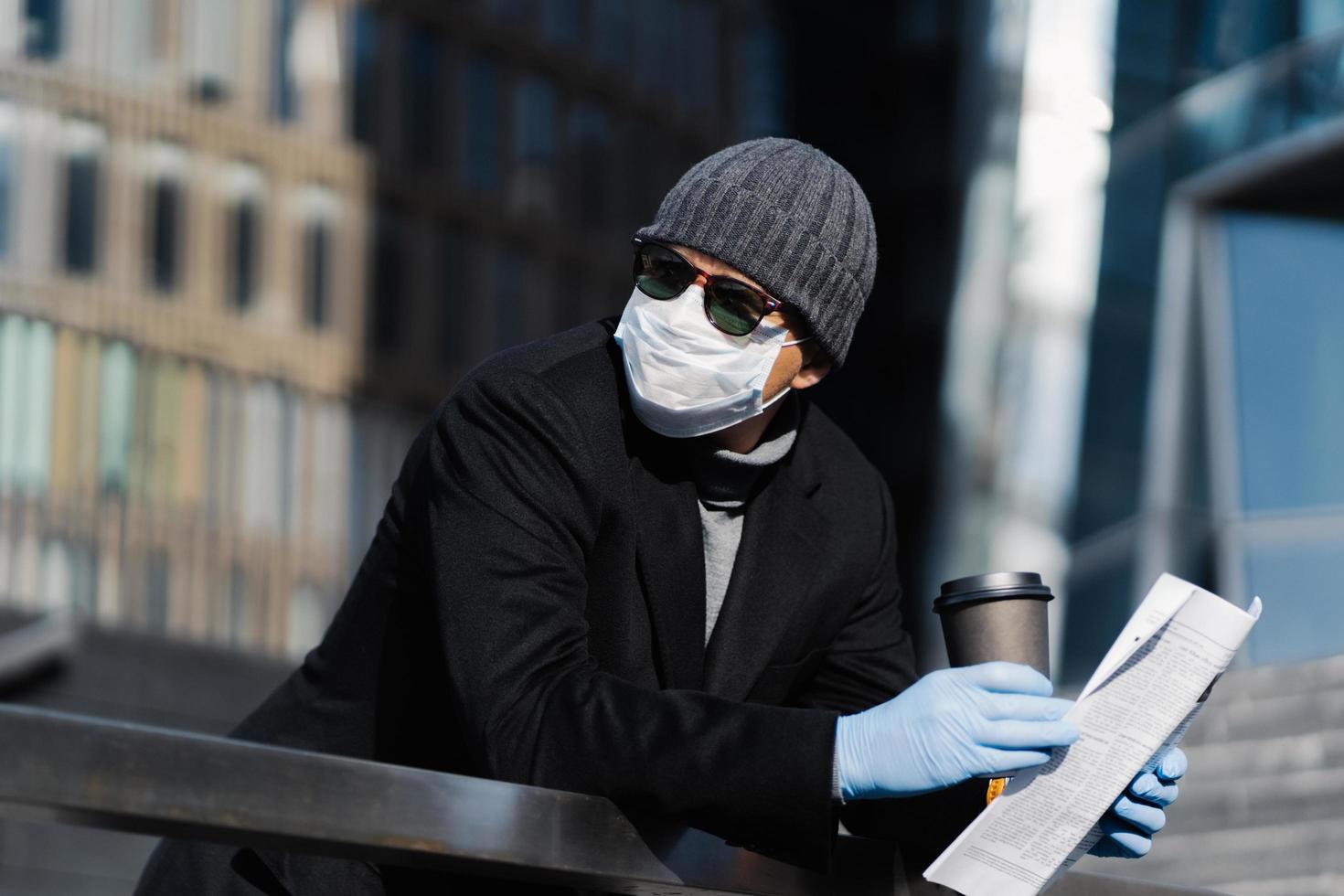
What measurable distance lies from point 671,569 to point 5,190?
22768 mm

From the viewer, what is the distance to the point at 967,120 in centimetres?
1962

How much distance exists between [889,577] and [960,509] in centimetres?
1509

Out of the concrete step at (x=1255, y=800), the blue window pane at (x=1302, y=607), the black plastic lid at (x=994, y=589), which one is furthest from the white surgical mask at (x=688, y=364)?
the blue window pane at (x=1302, y=607)

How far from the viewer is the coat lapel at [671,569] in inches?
107

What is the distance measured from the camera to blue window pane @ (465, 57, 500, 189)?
2981 cm

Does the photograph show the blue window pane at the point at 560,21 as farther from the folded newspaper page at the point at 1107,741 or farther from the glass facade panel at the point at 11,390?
the folded newspaper page at the point at 1107,741

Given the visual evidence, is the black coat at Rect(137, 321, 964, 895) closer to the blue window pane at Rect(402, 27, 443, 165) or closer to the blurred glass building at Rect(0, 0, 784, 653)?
the blurred glass building at Rect(0, 0, 784, 653)

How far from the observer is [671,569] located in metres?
2.74

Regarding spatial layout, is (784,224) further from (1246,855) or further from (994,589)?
(1246,855)

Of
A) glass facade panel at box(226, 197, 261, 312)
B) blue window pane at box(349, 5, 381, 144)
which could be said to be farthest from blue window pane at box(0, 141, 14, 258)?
blue window pane at box(349, 5, 381, 144)

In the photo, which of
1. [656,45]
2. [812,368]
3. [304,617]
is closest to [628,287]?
[656,45]

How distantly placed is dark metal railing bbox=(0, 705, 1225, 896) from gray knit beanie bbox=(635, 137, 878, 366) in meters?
0.80

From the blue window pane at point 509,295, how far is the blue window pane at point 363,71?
10.2 ft

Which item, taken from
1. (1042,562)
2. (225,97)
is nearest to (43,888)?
(1042,562)
